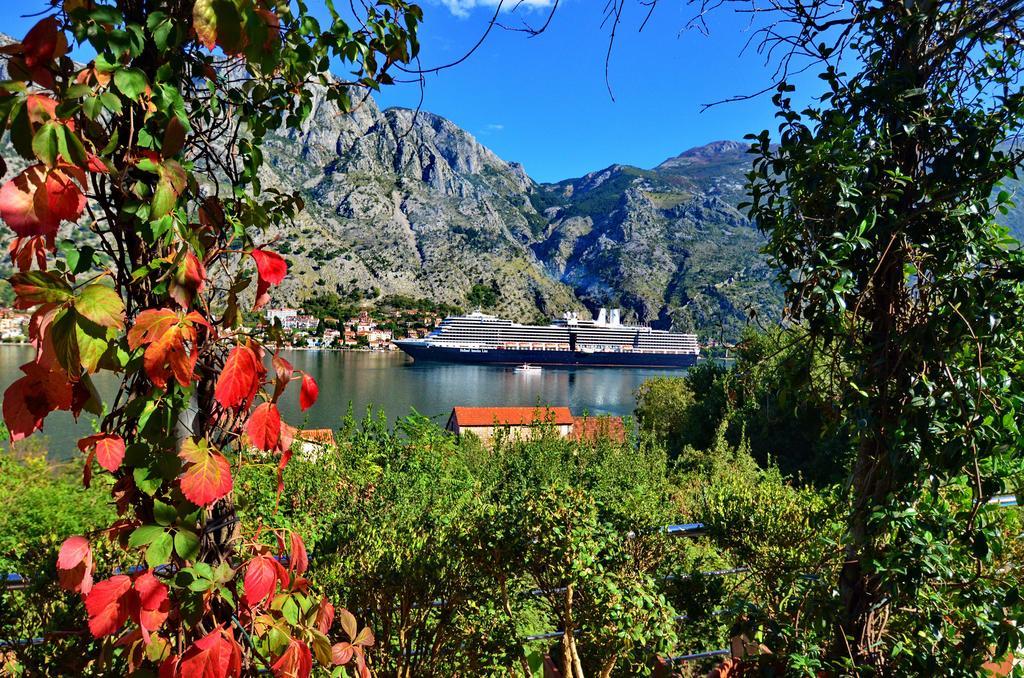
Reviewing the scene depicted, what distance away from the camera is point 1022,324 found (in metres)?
0.98

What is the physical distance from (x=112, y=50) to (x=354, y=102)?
0.56 metres

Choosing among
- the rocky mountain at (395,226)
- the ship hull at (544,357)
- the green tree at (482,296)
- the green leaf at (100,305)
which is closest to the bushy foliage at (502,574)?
the green leaf at (100,305)

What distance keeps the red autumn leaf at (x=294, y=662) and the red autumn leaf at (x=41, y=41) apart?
68cm

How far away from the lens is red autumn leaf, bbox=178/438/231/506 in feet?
1.93

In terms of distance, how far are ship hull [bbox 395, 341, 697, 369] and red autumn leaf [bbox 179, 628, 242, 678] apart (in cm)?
4397

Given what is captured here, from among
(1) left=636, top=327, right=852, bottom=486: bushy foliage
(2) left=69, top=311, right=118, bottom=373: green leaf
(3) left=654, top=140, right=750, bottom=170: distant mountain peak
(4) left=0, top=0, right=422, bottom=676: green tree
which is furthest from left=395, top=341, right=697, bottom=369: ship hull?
(3) left=654, top=140, right=750, bottom=170: distant mountain peak

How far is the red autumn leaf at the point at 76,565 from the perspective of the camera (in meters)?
0.58

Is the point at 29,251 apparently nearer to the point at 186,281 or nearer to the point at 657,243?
the point at 186,281

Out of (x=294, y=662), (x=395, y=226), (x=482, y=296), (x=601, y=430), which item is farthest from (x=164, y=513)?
(x=395, y=226)

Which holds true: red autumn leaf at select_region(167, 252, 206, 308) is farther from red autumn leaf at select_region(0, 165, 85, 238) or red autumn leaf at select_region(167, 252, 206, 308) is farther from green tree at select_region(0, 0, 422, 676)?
red autumn leaf at select_region(0, 165, 85, 238)

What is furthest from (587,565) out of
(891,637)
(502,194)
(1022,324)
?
(502,194)

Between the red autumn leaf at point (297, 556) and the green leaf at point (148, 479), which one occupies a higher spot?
the green leaf at point (148, 479)

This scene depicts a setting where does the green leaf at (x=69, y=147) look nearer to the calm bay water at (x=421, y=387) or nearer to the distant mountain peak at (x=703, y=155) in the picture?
the calm bay water at (x=421, y=387)

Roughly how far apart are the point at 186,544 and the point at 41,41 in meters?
0.52
